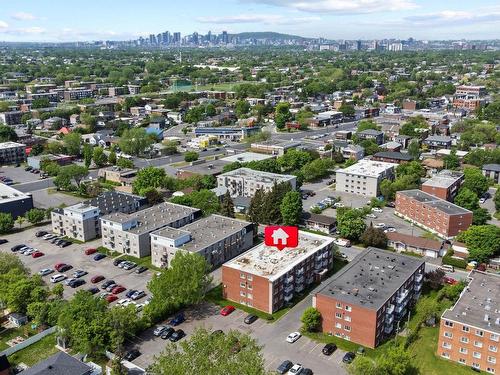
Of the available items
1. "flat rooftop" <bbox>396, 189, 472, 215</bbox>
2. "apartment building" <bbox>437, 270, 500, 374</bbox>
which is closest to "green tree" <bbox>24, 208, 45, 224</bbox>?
"flat rooftop" <bbox>396, 189, 472, 215</bbox>

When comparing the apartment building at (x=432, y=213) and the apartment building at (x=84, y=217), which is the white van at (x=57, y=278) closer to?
the apartment building at (x=84, y=217)

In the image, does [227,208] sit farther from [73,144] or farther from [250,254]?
[73,144]

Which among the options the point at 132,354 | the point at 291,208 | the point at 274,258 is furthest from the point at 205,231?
the point at 132,354

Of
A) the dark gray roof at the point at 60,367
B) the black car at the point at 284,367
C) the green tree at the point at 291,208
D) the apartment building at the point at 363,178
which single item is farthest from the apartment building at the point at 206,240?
the apartment building at the point at 363,178

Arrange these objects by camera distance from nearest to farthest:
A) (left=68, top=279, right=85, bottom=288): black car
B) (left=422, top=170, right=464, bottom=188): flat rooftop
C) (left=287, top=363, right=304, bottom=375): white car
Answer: (left=287, top=363, right=304, bottom=375): white car
(left=68, top=279, right=85, bottom=288): black car
(left=422, top=170, right=464, bottom=188): flat rooftop

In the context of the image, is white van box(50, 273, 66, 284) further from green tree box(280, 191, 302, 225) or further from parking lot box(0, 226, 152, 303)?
green tree box(280, 191, 302, 225)

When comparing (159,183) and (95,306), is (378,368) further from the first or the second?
(159,183)

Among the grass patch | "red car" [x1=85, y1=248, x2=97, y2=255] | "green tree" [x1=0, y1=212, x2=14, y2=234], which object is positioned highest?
"green tree" [x1=0, y1=212, x2=14, y2=234]
